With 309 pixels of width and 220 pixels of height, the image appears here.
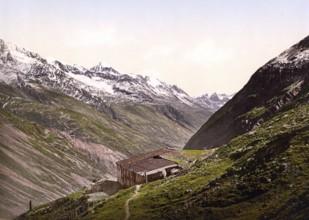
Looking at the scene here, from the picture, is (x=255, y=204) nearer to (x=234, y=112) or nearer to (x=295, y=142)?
(x=295, y=142)

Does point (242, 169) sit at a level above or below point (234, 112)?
below

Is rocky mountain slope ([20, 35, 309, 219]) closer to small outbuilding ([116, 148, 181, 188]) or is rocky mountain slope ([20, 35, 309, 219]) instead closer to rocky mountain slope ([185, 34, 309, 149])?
small outbuilding ([116, 148, 181, 188])

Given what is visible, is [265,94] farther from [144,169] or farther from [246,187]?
[246,187]

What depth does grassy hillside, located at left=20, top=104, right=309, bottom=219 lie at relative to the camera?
55156 mm

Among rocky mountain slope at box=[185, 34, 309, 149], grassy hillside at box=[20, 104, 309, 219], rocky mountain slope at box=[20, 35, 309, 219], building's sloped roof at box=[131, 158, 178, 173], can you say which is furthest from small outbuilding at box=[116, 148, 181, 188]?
rocky mountain slope at box=[185, 34, 309, 149]

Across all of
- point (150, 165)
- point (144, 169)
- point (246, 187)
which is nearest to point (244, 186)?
point (246, 187)

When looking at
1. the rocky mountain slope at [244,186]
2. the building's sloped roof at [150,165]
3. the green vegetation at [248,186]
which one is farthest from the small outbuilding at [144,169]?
the green vegetation at [248,186]

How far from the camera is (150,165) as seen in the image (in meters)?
117

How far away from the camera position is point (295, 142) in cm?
6644

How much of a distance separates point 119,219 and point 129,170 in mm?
47850

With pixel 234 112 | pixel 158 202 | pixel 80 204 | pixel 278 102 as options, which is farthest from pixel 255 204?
pixel 234 112

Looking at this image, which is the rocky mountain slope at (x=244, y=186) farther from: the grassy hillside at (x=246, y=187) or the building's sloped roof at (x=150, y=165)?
the building's sloped roof at (x=150, y=165)

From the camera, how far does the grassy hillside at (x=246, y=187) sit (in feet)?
181

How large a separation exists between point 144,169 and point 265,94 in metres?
78.5
